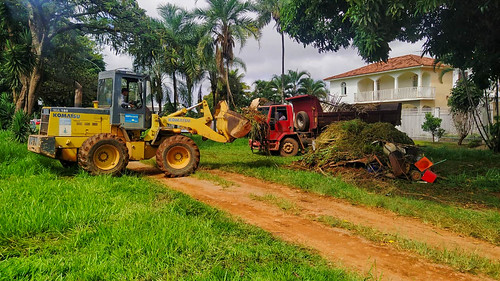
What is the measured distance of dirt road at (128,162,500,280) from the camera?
3.82 m

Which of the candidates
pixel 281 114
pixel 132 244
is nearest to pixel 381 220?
pixel 132 244

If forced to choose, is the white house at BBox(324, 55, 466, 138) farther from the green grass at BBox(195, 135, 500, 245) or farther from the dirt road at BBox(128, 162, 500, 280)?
the dirt road at BBox(128, 162, 500, 280)

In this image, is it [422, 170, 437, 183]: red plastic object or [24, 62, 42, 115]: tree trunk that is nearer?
[422, 170, 437, 183]: red plastic object

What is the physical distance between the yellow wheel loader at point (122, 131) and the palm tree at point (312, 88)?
2633cm

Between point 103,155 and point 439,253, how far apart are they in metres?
7.66

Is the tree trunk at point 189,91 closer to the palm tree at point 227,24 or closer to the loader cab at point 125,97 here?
the palm tree at point 227,24

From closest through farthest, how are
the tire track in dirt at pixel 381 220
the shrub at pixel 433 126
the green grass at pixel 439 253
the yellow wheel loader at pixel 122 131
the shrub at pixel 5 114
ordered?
the green grass at pixel 439 253 < the tire track in dirt at pixel 381 220 < the yellow wheel loader at pixel 122 131 < the shrub at pixel 5 114 < the shrub at pixel 433 126

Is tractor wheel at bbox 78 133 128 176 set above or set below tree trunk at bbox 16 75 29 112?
below

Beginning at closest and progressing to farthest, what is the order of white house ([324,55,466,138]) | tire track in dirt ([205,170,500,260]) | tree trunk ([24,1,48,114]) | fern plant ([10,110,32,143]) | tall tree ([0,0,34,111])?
tire track in dirt ([205,170,500,260]) < fern plant ([10,110,32,143]) < tall tree ([0,0,34,111]) < tree trunk ([24,1,48,114]) < white house ([324,55,466,138])

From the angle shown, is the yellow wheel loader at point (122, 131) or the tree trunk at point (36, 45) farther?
the tree trunk at point (36, 45)

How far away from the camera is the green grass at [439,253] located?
3.80 m

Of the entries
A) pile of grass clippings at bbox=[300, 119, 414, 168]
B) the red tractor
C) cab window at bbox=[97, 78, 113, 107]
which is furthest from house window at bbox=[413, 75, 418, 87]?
cab window at bbox=[97, 78, 113, 107]

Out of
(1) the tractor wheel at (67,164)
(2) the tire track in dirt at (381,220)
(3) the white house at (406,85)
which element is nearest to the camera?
(2) the tire track in dirt at (381,220)

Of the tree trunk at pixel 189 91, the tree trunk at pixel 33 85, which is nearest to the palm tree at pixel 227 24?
the tree trunk at pixel 189 91
